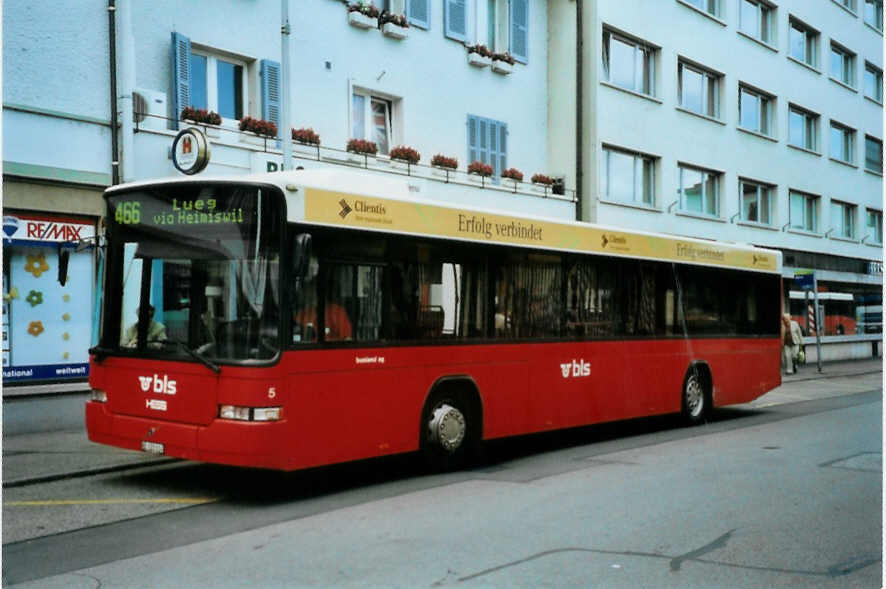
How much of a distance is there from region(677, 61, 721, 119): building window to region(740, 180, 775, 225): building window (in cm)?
296

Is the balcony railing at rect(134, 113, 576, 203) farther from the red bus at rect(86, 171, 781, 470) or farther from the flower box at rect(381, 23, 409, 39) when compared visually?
the red bus at rect(86, 171, 781, 470)

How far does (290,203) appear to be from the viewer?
8219 millimetres

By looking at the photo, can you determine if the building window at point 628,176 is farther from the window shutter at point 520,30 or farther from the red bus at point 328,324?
the red bus at point 328,324

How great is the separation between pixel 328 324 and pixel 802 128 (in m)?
32.4

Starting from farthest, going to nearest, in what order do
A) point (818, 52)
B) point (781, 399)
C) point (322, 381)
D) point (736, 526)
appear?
point (818, 52), point (781, 399), point (322, 381), point (736, 526)

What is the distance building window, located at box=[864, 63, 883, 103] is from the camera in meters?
42.1

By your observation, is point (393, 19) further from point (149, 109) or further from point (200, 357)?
point (200, 357)

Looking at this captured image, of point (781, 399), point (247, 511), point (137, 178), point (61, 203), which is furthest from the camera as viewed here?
point (781, 399)

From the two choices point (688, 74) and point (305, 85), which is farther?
point (688, 74)

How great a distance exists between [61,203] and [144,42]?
306cm

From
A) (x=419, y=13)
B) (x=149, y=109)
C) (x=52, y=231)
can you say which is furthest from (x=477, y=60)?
(x=52, y=231)

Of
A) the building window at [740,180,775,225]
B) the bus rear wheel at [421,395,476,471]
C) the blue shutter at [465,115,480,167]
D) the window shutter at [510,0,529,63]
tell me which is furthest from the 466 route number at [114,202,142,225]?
the building window at [740,180,775,225]

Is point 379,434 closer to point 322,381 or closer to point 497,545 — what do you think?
point 322,381

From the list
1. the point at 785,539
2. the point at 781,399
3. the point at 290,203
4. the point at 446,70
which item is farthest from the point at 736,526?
the point at 446,70
